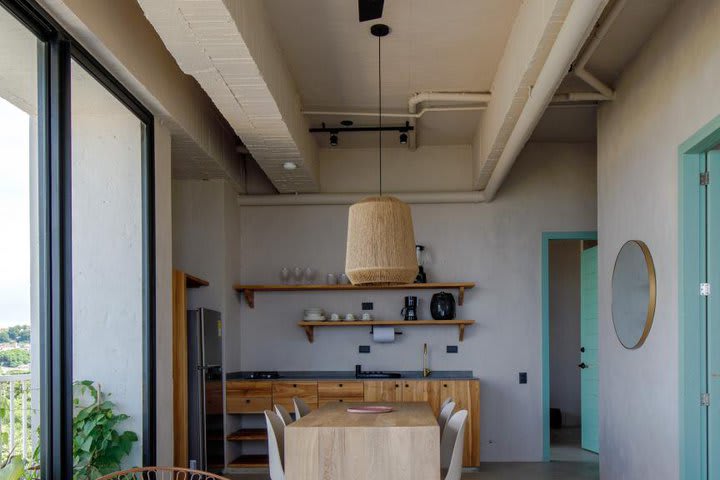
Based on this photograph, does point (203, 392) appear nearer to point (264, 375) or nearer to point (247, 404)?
point (247, 404)

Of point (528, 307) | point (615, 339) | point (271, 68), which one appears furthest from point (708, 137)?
point (528, 307)

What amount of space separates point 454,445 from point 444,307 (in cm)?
324

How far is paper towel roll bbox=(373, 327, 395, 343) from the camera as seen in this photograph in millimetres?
7719

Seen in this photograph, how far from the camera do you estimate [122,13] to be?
13.3 feet

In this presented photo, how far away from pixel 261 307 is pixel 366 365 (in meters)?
1.19

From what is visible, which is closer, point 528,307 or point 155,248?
point 155,248

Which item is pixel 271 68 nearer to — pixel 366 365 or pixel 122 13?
pixel 122 13

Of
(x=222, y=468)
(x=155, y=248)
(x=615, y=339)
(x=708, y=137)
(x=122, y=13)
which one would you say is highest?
(x=122, y=13)

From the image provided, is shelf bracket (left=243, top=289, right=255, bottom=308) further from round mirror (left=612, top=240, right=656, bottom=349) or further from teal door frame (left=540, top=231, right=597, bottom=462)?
round mirror (left=612, top=240, right=656, bottom=349)

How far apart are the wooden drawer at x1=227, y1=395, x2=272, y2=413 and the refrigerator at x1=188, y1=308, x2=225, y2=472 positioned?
0.33 m

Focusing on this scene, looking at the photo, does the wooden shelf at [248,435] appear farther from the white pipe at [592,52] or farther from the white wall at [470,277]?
the white pipe at [592,52]

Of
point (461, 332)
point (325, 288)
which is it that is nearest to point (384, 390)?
point (461, 332)

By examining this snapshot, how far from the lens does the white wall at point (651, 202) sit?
14.1 ft

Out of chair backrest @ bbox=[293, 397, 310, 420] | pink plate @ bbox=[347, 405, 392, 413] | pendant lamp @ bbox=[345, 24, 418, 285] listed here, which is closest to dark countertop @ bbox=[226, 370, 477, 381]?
chair backrest @ bbox=[293, 397, 310, 420]
